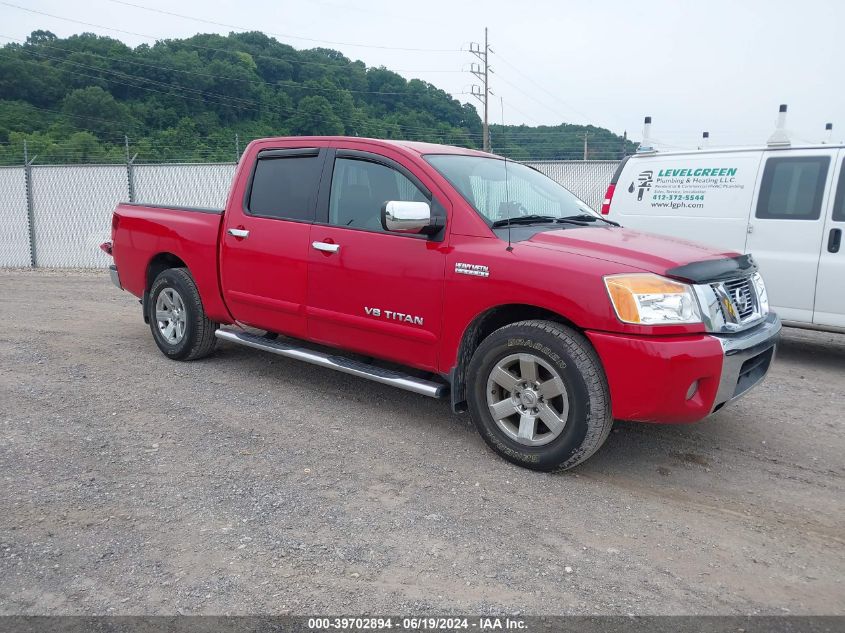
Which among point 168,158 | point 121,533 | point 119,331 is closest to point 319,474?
point 121,533

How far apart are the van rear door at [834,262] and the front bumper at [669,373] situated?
310cm

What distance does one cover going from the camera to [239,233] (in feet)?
17.6

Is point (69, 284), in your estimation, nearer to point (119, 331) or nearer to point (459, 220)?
point (119, 331)

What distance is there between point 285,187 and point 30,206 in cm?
1165

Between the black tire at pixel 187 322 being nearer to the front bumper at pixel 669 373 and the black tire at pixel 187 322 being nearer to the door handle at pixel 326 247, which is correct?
the door handle at pixel 326 247

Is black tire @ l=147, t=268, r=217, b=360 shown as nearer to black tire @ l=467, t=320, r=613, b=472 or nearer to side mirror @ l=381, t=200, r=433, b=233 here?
side mirror @ l=381, t=200, r=433, b=233

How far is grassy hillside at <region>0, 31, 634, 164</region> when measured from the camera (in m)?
34.6

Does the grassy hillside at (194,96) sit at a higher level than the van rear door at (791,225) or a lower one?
higher

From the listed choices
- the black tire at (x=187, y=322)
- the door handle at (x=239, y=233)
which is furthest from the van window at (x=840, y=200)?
the black tire at (x=187, y=322)

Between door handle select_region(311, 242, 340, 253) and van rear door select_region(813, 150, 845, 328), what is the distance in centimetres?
438

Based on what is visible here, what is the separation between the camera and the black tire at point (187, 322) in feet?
19.2

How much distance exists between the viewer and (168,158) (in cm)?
1539

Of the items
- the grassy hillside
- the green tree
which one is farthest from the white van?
the green tree

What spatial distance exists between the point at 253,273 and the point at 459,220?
6.03 feet
